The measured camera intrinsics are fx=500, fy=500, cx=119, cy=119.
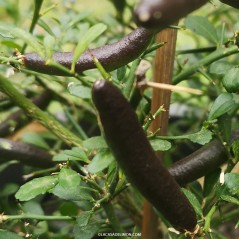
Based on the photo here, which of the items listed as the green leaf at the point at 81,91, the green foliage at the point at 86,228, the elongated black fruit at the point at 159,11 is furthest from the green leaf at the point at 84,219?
the elongated black fruit at the point at 159,11

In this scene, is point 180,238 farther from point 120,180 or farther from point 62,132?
point 62,132

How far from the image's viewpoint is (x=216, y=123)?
530 mm

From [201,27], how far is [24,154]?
0.28 metres

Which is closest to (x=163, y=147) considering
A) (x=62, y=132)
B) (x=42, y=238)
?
(x=62, y=132)

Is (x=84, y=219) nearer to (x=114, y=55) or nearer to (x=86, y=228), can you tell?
(x=86, y=228)

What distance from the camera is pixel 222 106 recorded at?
0.49 m

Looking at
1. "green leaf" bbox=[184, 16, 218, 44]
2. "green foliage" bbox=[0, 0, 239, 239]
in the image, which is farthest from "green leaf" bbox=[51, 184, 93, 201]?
"green leaf" bbox=[184, 16, 218, 44]

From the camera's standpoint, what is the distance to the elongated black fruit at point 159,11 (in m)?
0.23

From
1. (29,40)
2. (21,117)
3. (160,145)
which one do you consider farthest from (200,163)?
(21,117)

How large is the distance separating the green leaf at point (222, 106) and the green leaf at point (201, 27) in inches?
5.4

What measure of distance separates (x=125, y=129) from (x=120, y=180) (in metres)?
0.14

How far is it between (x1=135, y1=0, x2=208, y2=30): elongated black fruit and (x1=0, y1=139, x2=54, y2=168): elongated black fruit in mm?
418

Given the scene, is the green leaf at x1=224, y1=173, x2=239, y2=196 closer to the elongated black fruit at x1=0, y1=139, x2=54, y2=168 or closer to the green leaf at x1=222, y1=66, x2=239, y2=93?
the green leaf at x1=222, y1=66, x2=239, y2=93

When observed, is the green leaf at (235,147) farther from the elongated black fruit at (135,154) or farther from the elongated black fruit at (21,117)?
the elongated black fruit at (21,117)
